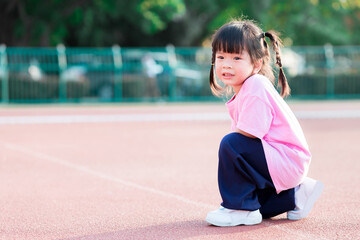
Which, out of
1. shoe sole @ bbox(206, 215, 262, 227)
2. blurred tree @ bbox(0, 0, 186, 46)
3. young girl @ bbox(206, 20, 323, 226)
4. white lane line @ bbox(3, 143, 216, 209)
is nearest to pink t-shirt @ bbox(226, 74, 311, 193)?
young girl @ bbox(206, 20, 323, 226)

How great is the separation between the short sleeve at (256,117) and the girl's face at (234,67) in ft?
0.70

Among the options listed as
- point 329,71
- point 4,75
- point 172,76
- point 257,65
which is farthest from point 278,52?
point 329,71

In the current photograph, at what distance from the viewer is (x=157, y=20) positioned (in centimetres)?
2759

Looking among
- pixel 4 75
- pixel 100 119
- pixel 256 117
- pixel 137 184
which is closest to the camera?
pixel 256 117

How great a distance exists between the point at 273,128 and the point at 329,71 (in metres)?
18.8

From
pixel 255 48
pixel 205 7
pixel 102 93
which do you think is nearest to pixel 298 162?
Result: pixel 255 48

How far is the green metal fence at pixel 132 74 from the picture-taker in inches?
798

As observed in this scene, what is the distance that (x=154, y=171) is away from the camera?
6.69 meters

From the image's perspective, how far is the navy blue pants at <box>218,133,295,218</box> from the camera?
4.01 m

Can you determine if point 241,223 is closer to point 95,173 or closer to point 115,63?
point 95,173

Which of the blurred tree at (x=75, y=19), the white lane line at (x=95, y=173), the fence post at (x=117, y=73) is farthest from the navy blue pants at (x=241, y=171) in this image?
the blurred tree at (x=75, y=19)

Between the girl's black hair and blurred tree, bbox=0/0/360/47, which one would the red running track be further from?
blurred tree, bbox=0/0/360/47

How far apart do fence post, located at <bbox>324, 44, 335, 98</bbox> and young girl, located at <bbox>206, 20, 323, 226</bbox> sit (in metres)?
18.6

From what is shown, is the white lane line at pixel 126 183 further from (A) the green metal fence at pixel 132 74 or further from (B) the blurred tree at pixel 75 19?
(B) the blurred tree at pixel 75 19
